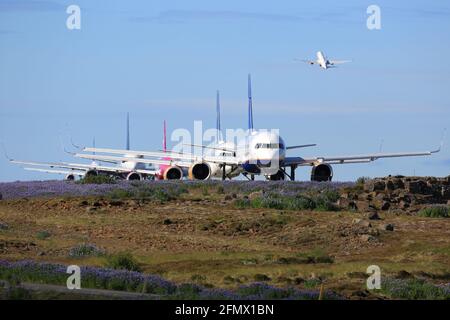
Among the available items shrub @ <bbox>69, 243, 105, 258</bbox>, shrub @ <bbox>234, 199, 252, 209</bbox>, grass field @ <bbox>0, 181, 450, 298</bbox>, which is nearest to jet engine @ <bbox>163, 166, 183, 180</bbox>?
grass field @ <bbox>0, 181, 450, 298</bbox>

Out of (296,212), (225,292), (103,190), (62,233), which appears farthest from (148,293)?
(103,190)

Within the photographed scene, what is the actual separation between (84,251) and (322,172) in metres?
41.3

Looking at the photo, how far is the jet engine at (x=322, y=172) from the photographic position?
2869 inches

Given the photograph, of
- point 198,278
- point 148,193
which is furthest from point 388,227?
point 148,193

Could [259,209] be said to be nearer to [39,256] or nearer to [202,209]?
[202,209]

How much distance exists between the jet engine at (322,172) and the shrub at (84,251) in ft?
131

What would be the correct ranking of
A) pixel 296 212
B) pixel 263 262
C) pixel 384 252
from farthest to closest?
pixel 296 212 < pixel 384 252 < pixel 263 262

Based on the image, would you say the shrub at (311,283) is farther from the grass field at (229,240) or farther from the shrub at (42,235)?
the shrub at (42,235)

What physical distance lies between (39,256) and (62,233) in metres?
6.63

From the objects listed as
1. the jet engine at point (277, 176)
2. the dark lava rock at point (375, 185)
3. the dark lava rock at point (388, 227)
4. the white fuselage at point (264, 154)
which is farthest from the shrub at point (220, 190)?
the jet engine at point (277, 176)

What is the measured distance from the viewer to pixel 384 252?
35.3 metres

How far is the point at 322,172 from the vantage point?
73.2 metres
